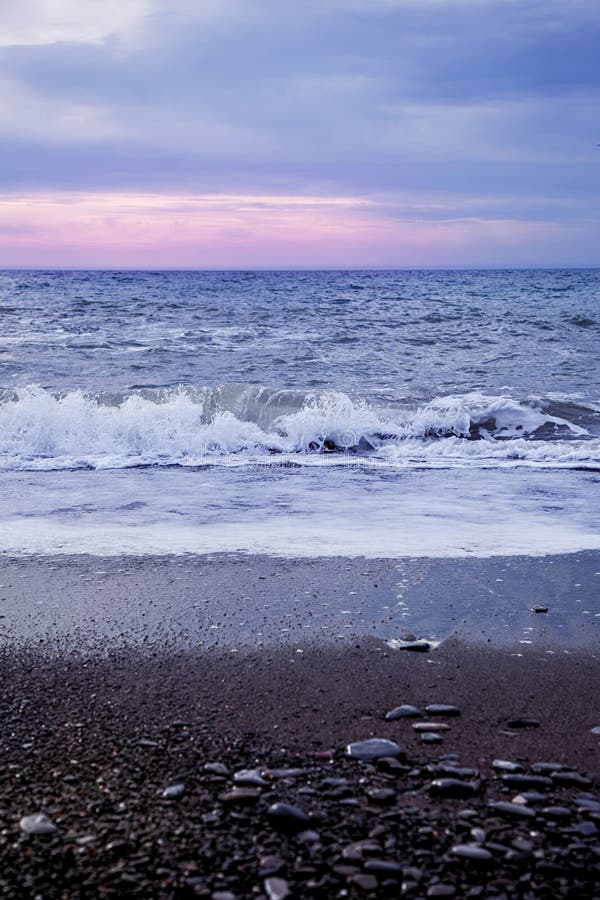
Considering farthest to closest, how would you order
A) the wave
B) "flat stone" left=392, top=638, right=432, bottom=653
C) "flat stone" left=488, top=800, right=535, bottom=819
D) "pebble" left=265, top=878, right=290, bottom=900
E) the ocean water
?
the wave
the ocean water
"flat stone" left=392, top=638, right=432, bottom=653
"flat stone" left=488, top=800, right=535, bottom=819
"pebble" left=265, top=878, right=290, bottom=900

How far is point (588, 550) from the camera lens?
518cm

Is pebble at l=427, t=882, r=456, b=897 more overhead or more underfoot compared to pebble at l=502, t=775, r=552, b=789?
more overhead

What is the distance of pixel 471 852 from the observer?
6.82 ft

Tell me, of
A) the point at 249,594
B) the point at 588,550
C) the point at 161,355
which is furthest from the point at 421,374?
the point at 249,594

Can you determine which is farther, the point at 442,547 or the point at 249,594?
the point at 442,547

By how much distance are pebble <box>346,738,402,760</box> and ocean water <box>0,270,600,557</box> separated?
2.41 meters

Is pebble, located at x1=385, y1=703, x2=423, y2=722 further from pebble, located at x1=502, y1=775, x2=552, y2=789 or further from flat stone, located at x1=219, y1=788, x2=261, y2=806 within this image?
flat stone, located at x1=219, y1=788, x2=261, y2=806

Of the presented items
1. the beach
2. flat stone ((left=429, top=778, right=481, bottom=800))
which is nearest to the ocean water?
the beach

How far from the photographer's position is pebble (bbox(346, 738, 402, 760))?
2613 millimetres

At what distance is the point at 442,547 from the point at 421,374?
11264 mm

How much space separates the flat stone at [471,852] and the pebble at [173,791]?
78 centimetres

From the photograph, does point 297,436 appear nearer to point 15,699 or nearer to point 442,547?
point 442,547

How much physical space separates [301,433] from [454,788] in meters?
8.09

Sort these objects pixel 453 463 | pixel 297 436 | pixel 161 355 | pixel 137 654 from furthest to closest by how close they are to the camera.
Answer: pixel 161 355, pixel 297 436, pixel 453 463, pixel 137 654
